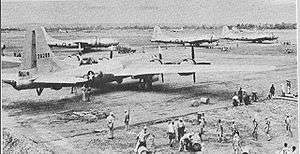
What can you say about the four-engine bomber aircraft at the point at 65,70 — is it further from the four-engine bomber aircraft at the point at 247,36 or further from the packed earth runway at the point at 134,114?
the four-engine bomber aircraft at the point at 247,36

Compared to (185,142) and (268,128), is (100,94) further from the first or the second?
(268,128)

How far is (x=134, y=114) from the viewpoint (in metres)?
11.8

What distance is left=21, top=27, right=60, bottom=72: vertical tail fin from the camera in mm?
11539

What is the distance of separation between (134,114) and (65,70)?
308 cm

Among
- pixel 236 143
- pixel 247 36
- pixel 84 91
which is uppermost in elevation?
pixel 247 36

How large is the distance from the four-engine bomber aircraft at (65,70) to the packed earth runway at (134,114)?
0.59m

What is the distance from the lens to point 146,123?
10969 millimetres

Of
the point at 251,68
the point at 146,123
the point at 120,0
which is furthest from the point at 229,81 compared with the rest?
the point at 120,0

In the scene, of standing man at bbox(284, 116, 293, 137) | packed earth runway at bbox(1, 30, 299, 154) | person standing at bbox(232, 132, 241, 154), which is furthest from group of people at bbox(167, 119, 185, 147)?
standing man at bbox(284, 116, 293, 137)

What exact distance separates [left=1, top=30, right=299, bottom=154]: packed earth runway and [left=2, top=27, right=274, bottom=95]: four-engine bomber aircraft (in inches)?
23.1

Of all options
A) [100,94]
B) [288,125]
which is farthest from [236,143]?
[100,94]

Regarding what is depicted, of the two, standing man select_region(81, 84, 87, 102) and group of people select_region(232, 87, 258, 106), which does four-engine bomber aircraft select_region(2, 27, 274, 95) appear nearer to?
standing man select_region(81, 84, 87, 102)

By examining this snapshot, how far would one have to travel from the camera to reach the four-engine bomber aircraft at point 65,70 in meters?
11.8

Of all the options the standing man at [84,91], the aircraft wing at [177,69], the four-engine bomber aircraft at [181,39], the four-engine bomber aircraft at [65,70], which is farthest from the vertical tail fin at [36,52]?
the four-engine bomber aircraft at [181,39]
